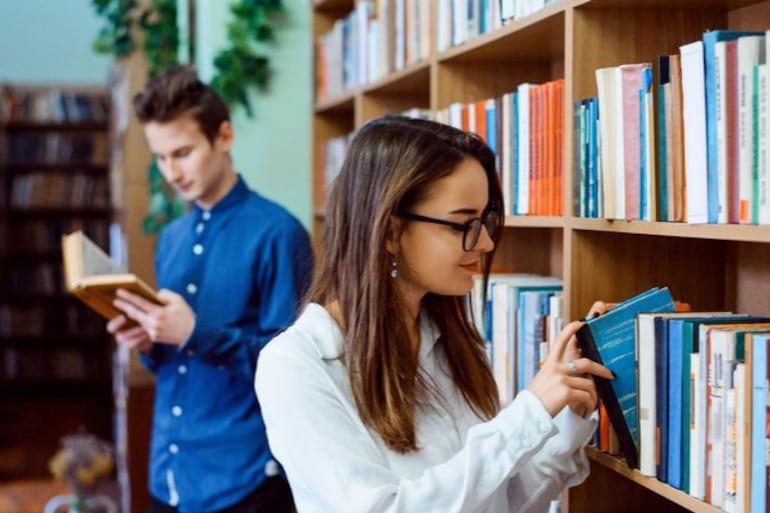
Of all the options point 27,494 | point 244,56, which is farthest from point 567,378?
point 27,494

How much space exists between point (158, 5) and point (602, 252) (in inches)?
115

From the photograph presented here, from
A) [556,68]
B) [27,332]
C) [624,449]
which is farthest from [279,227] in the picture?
[27,332]

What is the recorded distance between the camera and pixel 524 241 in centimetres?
242

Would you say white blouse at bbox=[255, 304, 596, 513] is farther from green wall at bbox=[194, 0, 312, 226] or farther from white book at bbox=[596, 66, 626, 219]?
green wall at bbox=[194, 0, 312, 226]

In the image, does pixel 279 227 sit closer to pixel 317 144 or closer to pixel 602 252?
pixel 602 252

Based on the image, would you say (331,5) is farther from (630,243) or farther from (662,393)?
(662,393)

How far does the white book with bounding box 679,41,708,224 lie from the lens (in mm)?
1402

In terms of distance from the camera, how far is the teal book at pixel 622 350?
154cm

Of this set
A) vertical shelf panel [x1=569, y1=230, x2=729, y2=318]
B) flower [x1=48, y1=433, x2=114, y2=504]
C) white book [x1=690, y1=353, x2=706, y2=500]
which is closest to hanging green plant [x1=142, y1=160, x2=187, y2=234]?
flower [x1=48, y1=433, x2=114, y2=504]

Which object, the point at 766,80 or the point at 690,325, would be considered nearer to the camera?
the point at 766,80

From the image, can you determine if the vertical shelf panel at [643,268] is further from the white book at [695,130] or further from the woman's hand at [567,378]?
the white book at [695,130]

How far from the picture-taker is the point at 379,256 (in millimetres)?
1489

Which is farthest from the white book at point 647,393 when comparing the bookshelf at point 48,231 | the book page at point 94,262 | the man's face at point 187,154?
the bookshelf at point 48,231

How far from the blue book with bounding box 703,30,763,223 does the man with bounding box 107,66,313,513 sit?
3.66 feet
